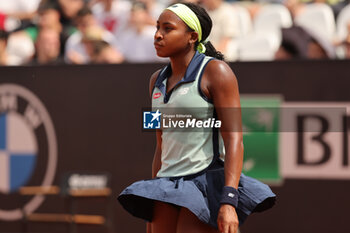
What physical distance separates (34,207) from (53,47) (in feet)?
7.13

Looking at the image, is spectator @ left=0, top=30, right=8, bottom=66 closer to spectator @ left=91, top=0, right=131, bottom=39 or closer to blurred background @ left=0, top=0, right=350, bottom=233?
blurred background @ left=0, top=0, right=350, bottom=233

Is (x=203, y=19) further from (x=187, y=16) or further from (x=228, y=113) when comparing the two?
(x=228, y=113)

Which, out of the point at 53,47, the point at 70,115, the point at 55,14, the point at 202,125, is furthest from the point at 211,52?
the point at 55,14

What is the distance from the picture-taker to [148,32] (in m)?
8.16

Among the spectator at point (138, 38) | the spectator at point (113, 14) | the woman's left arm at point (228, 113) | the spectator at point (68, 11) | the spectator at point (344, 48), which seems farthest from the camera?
the spectator at point (68, 11)

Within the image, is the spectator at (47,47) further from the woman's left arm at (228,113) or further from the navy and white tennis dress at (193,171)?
the woman's left arm at (228,113)

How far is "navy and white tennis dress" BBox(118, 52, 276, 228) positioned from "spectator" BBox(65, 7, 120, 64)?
439 cm

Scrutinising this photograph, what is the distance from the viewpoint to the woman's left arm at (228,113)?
3.11 m

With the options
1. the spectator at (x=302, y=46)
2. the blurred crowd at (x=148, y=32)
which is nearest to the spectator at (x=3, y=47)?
the blurred crowd at (x=148, y=32)

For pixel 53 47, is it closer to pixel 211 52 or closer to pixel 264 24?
pixel 264 24

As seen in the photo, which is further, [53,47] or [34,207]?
[53,47]

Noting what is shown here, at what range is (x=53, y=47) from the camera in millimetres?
8180

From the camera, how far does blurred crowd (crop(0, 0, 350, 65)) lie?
289 inches

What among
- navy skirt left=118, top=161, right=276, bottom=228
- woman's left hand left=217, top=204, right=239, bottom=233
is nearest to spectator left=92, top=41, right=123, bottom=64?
navy skirt left=118, top=161, right=276, bottom=228
